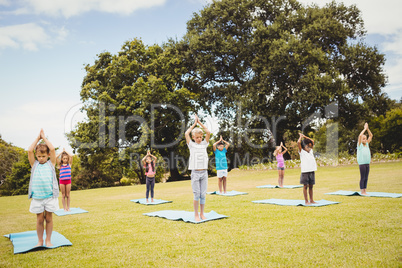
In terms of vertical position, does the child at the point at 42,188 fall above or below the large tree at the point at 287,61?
below

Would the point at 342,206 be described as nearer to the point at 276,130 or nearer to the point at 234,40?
the point at 276,130

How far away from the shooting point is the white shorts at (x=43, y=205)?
5.97 meters

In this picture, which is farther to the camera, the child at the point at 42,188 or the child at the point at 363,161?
the child at the point at 363,161

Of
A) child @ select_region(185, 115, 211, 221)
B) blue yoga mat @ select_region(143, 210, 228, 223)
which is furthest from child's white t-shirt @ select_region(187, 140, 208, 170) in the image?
blue yoga mat @ select_region(143, 210, 228, 223)

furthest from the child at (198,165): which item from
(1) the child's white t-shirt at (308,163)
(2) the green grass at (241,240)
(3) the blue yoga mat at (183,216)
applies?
(1) the child's white t-shirt at (308,163)

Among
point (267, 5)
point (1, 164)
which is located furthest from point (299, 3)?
point (1, 164)

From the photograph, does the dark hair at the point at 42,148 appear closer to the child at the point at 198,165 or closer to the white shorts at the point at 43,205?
the white shorts at the point at 43,205

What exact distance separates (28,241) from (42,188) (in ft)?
4.46

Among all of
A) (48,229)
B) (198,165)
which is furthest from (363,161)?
(48,229)

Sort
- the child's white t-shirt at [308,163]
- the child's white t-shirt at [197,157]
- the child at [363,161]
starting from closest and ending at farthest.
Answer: the child's white t-shirt at [197,157] → the child's white t-shirt at [308,163] → the child at [363,161]

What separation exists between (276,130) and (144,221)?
24658mm

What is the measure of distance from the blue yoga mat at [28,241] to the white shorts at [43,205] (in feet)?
2.19

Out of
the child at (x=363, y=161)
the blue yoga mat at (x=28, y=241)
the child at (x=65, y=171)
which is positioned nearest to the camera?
the blue yoga mat at (x=28, y=241)

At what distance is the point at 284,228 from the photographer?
257 inches
